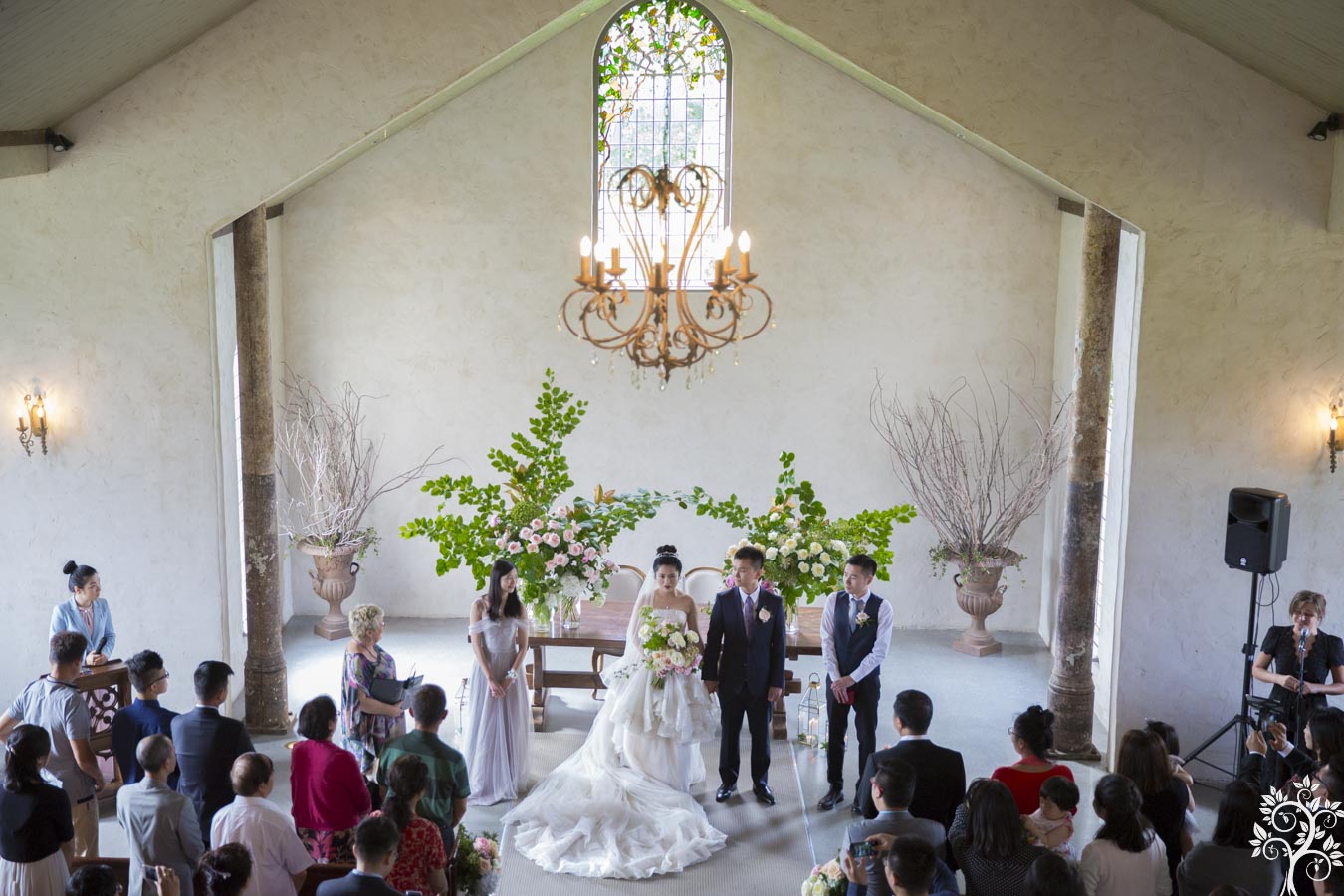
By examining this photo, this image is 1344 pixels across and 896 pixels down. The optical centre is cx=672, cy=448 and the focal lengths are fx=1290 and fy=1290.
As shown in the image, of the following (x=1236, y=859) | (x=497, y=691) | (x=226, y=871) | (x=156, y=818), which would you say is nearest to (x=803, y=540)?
(x=497, y=691)

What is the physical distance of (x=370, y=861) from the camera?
4.35 metres

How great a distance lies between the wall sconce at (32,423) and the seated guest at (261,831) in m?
A: 4.06

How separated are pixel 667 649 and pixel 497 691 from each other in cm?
106

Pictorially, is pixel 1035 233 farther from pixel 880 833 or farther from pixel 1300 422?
pixel 880 833

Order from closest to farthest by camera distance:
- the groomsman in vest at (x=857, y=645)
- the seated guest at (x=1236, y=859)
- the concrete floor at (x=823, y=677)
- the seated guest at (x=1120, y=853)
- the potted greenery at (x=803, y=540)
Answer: the seated guest at (x=1236, y=859), the seated guest at (x=1120, y=853), the groomsman in vest at (x=857, y=645), the concrete floor at (x=823, y=677), the potted greenery at (x=803, y=540)

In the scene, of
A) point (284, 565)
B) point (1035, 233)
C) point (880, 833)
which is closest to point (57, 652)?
point (880, 833)

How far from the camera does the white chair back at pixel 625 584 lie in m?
9.95

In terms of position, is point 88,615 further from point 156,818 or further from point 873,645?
point 873,645

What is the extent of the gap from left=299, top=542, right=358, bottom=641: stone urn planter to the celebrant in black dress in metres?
7.08

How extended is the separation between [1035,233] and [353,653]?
6877mm

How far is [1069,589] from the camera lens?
8.49 m

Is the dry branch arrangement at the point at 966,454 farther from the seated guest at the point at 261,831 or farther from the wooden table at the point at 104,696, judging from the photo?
the seated guest at the point at 261,831

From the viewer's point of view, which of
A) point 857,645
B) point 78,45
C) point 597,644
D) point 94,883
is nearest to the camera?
point 94,883

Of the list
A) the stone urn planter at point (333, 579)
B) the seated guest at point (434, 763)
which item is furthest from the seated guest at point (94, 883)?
the stone urn planter at point (333, 579)
